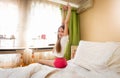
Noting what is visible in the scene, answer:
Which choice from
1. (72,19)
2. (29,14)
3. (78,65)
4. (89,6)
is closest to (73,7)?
(72,19)

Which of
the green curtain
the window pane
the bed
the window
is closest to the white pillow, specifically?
the bed

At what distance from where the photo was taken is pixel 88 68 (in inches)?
73.8

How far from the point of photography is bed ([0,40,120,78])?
1.39 meters

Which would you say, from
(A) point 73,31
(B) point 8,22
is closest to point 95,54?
(A) point 73,31

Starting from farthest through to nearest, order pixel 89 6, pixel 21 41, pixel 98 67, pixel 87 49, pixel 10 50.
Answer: pixel 21 41 → pixel 89 6 → pixel 10 50 → pixel 87 49 → pixel 98 67

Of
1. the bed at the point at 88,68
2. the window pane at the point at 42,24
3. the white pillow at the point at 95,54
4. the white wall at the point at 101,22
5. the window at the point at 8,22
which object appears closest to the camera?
the bed at the point at 88,68

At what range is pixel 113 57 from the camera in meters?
1.85

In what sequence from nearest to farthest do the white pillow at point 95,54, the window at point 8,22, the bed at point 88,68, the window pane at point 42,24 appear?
the bed at point 88,68 → the white pillow at point 95,54 → the window at point 8,22 → the window pane at point 42,24

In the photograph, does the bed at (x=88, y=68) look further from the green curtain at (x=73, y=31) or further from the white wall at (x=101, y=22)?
the green curtain at (x=73, y=31)

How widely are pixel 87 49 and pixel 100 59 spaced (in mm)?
408

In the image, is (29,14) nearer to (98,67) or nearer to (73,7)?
(73,7)

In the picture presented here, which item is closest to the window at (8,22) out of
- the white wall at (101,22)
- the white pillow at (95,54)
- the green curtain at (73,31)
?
the green curtain at (73,31)

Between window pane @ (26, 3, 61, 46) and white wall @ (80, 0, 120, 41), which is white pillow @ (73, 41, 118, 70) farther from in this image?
window pane @ (26, 3, 61, 46)

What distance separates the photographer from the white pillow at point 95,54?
6.12ft
